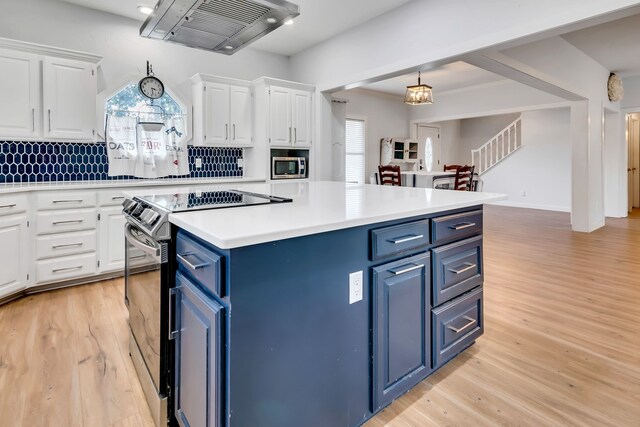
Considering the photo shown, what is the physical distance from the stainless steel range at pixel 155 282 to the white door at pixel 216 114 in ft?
8.53

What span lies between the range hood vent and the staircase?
8.44m

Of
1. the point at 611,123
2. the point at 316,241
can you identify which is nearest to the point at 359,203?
Answer: the point at 316,241

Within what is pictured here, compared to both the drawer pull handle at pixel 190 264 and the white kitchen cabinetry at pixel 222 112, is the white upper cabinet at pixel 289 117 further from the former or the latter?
the drawer pull handle at pixel 190 264

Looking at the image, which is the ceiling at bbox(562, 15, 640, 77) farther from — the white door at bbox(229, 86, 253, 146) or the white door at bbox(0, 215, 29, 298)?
the white door at bbox(0, 215, 29, 298)

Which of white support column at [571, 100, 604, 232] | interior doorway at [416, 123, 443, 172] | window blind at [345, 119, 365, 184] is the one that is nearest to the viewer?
white support column at [571, 100, 604, 232]

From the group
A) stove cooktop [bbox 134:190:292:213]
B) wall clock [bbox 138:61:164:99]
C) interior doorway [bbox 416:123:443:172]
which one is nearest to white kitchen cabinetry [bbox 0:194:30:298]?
wall clock [bbox 138:61:164:99]

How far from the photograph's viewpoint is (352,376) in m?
1.47

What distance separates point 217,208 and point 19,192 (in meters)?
2.43

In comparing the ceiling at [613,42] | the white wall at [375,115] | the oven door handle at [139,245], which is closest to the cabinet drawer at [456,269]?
the oven door handle at [139,245]

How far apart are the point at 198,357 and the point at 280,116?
382 centimetres

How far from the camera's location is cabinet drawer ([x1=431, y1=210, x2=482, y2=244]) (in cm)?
179

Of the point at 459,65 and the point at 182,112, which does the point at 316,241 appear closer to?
the point at 182,112

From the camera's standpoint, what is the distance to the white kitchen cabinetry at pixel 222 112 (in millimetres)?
4289

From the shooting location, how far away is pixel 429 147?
9.84 m
